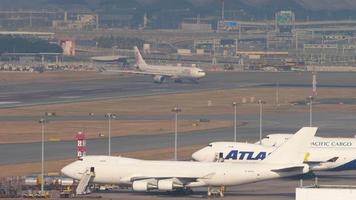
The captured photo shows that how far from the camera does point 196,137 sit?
5930 inches

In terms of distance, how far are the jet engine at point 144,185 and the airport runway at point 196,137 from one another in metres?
22.9

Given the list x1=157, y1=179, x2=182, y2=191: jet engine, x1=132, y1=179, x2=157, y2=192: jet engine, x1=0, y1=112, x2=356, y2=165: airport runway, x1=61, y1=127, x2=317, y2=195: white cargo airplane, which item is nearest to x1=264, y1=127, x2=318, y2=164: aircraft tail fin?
A: x1=61, y1=127, x2=317, y2=195: white cargo airplane

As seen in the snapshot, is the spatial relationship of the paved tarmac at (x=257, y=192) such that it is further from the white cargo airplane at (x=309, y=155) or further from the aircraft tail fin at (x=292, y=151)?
the aircraft tail fin at (x=292, y=151)

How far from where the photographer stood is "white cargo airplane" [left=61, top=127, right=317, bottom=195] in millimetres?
103625

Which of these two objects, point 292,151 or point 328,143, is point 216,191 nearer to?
point 292,151

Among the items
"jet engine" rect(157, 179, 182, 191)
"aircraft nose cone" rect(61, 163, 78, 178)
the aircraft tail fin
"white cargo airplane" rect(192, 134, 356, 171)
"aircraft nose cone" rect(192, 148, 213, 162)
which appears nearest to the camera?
"jet engine" rect(157, 179, 182, 191)

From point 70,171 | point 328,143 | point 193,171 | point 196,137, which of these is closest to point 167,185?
point 193,171

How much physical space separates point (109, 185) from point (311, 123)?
55.4 metres

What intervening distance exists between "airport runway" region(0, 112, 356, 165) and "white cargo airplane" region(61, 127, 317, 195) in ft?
69.4

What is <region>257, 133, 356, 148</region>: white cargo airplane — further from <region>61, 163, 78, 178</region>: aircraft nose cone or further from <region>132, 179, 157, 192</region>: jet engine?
<region>61, 163, 78, 178</region>: aircraft nose cone

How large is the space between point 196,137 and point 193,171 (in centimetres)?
4596

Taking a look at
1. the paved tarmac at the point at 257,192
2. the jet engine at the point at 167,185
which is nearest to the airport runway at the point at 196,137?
the paved tarmac at the point at 257,192

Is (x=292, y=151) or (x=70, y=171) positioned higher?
(x=292, y=151)

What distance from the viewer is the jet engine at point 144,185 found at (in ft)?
343
